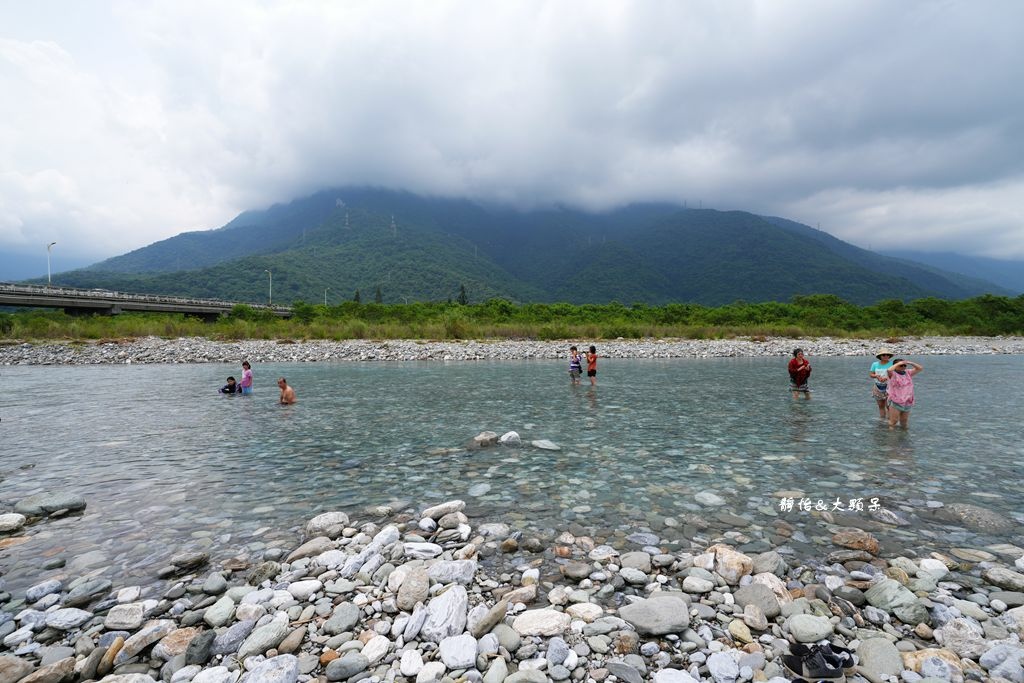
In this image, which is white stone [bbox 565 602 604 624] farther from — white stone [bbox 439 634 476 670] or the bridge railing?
the bridge railing

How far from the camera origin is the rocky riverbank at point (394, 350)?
137ft

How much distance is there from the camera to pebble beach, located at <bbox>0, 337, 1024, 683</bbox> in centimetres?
395

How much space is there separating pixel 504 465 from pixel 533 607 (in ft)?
17.7

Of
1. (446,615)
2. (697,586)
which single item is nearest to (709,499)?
(697,586)

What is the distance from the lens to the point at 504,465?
Result: 33.7 feet

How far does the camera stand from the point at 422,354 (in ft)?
143

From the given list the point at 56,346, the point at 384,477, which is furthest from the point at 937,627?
the point at 56,346

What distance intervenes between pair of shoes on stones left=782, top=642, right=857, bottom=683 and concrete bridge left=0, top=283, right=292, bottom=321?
326ft

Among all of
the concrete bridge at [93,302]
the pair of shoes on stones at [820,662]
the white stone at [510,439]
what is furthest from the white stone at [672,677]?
the concrete bridge at [93,302]

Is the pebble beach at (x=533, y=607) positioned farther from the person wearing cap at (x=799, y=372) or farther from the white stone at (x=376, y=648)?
the person wearing cap at (x=799, y=372)

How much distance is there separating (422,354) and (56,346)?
3625 cm

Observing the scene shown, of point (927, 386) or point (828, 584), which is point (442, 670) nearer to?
point (828, 584)

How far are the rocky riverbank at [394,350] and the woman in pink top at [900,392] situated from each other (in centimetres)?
3014

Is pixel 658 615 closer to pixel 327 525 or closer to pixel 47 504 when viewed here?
pixel 327 525
